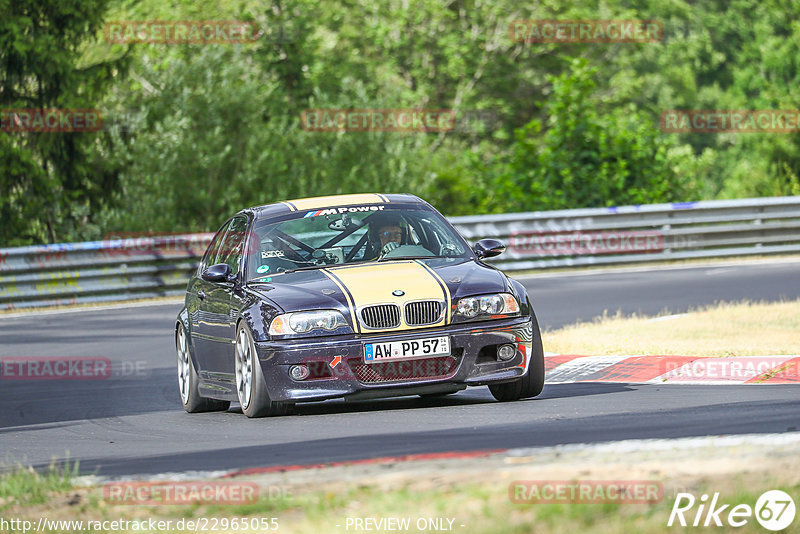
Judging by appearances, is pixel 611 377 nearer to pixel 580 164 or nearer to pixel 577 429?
pixel 577 429

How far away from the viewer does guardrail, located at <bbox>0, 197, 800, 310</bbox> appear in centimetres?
2205

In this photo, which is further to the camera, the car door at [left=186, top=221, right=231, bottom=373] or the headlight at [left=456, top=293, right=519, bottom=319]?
the car door at [left=186, top=221, right=231, bottom=373]

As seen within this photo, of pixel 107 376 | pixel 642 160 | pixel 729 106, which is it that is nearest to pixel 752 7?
pixel 729 106

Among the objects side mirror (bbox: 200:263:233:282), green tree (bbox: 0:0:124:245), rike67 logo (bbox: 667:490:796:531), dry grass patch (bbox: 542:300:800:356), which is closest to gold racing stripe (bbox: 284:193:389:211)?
side mirror (bbox: 200:263:233:282)

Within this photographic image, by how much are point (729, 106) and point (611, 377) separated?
5925cm

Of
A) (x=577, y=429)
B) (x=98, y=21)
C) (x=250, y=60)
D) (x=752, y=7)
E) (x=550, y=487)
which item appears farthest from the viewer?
(x=752, y=7)

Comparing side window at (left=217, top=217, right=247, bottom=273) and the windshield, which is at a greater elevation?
the windshield

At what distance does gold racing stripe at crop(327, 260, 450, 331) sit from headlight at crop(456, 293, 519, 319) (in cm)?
12

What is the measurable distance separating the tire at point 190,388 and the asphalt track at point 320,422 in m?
0.12

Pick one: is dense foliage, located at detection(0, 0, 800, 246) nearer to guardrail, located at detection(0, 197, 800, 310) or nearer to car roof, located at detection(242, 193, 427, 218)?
guardrail, located at detection(0, 197, 800, 310)

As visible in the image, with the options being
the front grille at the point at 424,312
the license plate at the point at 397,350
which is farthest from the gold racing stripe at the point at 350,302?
the front grille at the point at 424,312

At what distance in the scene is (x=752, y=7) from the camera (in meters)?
74.5

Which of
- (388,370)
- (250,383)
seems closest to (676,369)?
(388,370)

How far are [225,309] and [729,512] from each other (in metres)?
5.71
